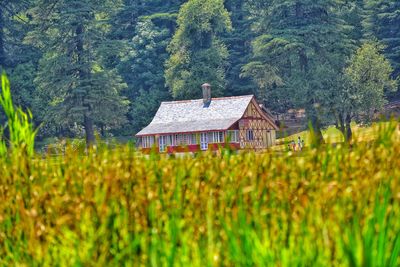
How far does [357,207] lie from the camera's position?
6.92 meters

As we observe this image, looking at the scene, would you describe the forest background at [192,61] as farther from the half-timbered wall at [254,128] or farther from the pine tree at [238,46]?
the half-timbered wall at [254,128]

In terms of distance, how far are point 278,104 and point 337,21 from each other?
40.9ft

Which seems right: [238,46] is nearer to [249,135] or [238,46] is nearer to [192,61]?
[192,61]

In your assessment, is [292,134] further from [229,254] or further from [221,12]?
[229,254]

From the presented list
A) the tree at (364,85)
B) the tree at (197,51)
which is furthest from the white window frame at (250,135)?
the tree at (364,85)

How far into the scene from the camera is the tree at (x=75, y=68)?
82.2m

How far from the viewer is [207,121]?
7931 cm

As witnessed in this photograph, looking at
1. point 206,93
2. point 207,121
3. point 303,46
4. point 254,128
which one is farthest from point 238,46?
point 206,93

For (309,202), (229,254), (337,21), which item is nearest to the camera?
(229,254)

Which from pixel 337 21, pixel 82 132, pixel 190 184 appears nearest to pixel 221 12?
pixel 337 21

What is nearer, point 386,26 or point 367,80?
point 367,80

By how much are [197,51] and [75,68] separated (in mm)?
12210

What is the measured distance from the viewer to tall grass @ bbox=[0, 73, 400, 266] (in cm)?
623

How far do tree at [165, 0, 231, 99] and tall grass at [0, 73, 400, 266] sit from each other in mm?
76573
